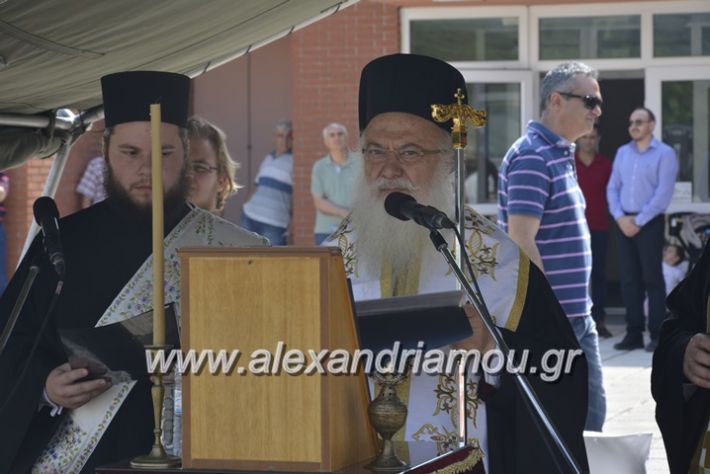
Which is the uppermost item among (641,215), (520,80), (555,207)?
(520,80)

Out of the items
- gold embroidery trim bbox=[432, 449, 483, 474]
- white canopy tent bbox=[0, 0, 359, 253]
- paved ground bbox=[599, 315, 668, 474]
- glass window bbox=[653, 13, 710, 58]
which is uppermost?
glass window bbox=[653, 13, 710, 58]

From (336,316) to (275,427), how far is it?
0.26m

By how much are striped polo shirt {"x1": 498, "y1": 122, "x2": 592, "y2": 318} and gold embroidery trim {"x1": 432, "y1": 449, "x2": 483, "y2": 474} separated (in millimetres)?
3743

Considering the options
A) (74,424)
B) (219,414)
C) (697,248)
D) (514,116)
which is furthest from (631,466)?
(514,116)

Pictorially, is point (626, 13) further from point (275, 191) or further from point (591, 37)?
point (275, 191)

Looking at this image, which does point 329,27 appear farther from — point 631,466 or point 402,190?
point 402,190

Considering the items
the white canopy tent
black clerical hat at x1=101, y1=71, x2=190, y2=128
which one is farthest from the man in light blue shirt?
black clerical hat at x1=101, y1=71, x2=190, y2=128

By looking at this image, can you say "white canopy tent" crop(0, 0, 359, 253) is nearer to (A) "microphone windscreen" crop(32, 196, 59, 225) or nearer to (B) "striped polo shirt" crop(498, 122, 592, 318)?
(A) "microphone windscreen" crop(32, 196, 59, 225)

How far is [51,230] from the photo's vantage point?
4070 millimetres

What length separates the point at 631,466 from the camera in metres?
5.85

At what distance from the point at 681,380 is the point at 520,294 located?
56 cm

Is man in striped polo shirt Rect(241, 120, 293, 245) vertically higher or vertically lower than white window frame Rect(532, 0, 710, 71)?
lower

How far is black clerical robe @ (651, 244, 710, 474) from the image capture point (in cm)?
443

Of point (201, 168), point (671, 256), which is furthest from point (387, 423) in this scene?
point (671, 256)
